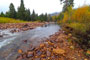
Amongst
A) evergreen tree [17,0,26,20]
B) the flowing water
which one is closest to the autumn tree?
evergreen tree [17,0,26,20]

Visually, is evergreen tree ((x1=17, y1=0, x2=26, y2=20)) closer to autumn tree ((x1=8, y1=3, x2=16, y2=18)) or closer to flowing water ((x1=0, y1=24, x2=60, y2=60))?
autumn tree ((x1=8, y1=3, x2=16, y2=18))

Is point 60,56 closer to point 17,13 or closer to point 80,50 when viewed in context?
point 80,50

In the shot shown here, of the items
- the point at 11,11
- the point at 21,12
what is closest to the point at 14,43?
the point at 21,12

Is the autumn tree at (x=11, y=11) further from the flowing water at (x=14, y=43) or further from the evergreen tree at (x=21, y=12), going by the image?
the flowing water at (x=14, y=43)

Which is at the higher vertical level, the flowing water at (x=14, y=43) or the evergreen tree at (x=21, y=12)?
the evergreen tree at (x=21, y=12)

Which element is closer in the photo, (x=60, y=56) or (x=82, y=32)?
(x=60, y=56)

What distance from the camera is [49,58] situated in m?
2.44

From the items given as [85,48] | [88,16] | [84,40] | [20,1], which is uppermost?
[20,1]

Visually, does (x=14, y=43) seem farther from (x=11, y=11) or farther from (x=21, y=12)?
(x=11, y=11)

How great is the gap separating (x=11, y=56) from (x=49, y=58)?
1449 millimetres

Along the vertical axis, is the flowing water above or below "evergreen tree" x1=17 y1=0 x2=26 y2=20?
below

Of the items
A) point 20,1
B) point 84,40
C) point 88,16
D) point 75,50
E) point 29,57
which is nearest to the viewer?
point 29,57

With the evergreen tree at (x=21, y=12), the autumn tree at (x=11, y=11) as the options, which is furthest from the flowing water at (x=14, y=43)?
the autumn tree at (x=11, y=11)

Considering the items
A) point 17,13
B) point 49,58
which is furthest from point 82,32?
point 17,13
